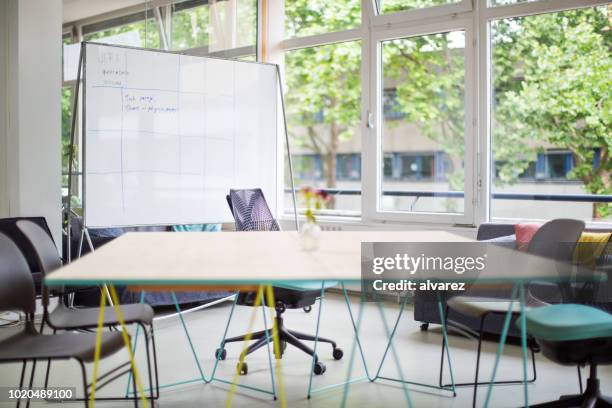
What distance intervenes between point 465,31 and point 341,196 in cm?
216

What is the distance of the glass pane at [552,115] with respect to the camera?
4.98 meters

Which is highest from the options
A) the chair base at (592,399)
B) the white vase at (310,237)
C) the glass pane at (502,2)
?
the glass pane at (502,2)

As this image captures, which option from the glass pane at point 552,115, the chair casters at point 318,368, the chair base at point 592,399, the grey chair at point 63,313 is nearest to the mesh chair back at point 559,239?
the chair base at point 592,399

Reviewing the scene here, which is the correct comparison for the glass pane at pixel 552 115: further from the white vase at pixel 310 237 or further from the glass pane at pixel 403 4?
the white vase at pixel 310 237

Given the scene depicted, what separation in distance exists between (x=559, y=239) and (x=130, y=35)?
169 inches

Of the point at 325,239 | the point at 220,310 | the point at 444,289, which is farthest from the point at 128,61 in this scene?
the point at 444,289

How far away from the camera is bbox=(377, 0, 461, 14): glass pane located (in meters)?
5.77

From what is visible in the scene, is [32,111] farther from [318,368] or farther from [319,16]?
[318,368]

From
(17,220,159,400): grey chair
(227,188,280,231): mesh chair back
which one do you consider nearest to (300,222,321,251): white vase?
(17,220,159,400): grey chair

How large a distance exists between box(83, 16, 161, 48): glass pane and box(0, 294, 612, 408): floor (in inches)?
96.9

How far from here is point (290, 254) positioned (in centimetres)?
269

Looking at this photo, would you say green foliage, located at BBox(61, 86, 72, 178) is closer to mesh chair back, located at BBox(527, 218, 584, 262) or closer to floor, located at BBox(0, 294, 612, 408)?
floor, located at BBox(0, 294, 612, 408)

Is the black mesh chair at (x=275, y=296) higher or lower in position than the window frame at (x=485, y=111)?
lower

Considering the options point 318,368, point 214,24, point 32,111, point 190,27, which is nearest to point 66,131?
point 32,111
